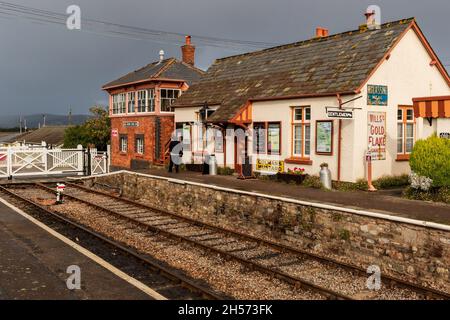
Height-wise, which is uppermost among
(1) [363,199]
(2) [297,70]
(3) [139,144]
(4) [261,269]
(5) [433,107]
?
(2) [297,70]

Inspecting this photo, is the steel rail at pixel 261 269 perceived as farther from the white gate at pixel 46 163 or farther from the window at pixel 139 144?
the window at pixel 139 144

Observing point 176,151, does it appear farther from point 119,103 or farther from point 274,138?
point 119,103

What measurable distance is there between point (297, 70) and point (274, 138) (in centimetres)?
321

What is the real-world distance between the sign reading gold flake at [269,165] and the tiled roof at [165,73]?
41.4ft

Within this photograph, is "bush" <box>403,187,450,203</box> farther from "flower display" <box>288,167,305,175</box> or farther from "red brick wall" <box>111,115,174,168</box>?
"red brick wall" <box>111,115,174,168</box>

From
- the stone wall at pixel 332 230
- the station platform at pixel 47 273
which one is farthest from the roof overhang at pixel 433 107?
the station platform at pixel 47 273

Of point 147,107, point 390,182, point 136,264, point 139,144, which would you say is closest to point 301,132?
point 390,182

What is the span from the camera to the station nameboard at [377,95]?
1622cm

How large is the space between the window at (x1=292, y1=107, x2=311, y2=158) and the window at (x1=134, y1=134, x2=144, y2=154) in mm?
15190

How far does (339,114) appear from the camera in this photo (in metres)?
15.3
